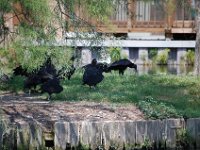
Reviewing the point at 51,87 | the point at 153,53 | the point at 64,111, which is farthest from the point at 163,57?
the point at 64,111

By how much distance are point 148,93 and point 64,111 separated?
2.47 metres

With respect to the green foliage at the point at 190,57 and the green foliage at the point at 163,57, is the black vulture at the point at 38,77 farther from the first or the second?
the green foliage at the point at 190,57

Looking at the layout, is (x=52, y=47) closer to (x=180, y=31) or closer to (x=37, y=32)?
(x=37, y=32)

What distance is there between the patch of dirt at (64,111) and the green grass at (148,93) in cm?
31

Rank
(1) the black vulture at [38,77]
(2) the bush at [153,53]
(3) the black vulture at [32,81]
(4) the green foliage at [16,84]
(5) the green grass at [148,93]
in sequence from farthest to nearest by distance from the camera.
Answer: (2) the bush at [153,53]
(4) the green foliage at [16,84]
(3) the black vulture at [32,81]
(1) the black vulture at [38,77]
(5) the green grass at [148,93]

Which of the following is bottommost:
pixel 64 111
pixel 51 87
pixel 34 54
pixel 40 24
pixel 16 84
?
pixel 64 111

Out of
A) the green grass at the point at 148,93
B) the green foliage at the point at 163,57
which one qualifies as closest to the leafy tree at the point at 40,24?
the green grass at the point at 148,93

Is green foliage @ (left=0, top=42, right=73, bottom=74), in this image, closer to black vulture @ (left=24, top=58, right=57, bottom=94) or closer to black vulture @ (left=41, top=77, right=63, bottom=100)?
black vulture @ (left=41, top=77, right=63, bottom=100)

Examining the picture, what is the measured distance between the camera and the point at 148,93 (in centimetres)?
1059

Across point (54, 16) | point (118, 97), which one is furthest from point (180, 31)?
point (54, 16)

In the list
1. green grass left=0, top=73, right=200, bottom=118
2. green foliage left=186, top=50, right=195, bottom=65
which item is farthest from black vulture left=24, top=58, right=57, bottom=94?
green foliage left=186, top=50, right=195, bottom=65

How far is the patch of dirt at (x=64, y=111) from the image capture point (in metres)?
8.16

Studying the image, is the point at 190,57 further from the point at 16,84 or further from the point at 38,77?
the point at 38,77

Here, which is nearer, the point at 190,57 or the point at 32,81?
the point at 32,81
